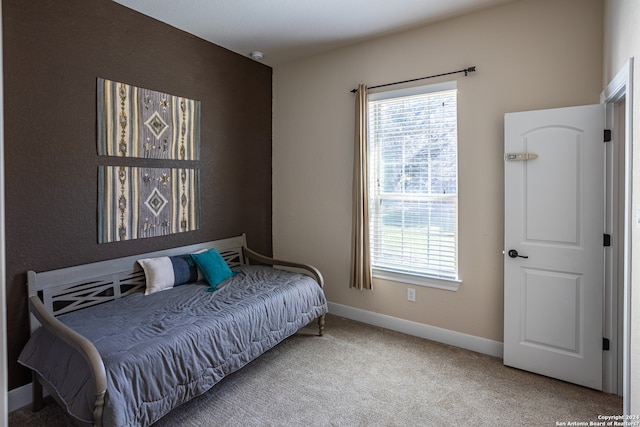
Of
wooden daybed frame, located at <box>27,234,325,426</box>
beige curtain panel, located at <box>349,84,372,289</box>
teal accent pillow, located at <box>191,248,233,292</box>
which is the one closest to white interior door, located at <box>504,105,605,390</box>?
beige curtain panel, located at <box>349,84,372,289</box>

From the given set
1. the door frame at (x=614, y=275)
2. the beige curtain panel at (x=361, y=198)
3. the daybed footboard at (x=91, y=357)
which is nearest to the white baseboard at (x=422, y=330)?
the beige curtain panel at (x=361, y=198)

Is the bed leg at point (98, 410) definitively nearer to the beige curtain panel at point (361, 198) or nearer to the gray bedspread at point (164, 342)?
the gray bedspread at point (164, 342)

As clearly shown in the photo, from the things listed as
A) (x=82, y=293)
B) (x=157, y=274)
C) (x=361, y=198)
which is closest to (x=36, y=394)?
(x=82, y=293)

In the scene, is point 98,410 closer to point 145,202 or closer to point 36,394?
point 36,394

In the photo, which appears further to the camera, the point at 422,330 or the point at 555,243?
the point at 422,330

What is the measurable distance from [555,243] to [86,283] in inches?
138

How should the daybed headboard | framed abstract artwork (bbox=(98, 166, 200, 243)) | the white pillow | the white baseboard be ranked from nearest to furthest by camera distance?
1. the daybed headboard
2. framed abstract artwork (bbox=(98, 166, 200, 243))
3. the white pillow
4. the white baseboard

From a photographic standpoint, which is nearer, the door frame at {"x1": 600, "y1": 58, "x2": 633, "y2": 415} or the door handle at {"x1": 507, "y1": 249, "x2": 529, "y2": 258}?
the door frame at {"x1": 600, "y1": 58, "x2": 633, "y2": 415}

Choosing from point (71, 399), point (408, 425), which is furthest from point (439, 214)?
point (71, 399)

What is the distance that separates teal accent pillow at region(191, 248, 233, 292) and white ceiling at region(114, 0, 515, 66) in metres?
2.07

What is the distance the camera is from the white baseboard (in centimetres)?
320

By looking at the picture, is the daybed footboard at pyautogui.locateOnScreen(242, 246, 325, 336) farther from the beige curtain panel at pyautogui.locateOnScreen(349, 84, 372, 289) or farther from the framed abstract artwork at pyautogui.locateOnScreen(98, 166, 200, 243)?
the framed abstract artwork at pyautogui.locateOnScreen(98, 166, 200, 243)

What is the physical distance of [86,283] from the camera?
9.15 feet

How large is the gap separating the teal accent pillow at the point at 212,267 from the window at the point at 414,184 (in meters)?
1.49
